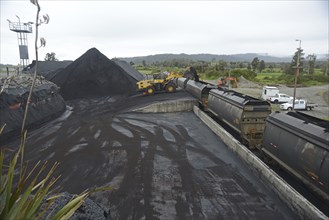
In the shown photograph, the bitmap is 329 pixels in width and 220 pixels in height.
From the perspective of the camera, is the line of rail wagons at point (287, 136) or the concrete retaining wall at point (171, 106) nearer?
the line of rail wagons at point (287, 136)

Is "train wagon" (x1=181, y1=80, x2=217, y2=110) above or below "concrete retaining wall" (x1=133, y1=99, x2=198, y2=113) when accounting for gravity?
above

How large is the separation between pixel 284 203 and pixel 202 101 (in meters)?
15.9

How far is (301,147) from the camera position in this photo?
9.57 m

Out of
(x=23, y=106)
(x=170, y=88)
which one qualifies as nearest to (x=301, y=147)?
(x=23, y=106)

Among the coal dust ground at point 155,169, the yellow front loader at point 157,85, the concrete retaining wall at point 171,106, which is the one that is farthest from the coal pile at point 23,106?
the yellow front loader at point 157,85

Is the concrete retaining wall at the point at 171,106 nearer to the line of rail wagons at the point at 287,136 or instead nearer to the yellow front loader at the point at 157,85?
the yellow front loader at the point at 157,85

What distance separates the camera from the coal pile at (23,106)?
17.2 meters

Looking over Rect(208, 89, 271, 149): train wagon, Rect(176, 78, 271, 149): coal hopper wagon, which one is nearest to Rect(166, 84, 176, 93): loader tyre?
Rect(176, 78, 271, 149): coal hopper wagon

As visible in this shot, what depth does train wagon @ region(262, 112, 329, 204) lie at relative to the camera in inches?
330

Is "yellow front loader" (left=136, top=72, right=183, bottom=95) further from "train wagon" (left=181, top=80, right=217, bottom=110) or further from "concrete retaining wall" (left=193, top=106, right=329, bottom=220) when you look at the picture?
"concrete retaining wall" (left=193, top=106, right=329, bottom=220)

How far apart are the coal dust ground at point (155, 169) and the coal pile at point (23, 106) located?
1.04 metres

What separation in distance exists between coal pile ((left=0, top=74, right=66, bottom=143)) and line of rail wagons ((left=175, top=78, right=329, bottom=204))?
44.0 ft

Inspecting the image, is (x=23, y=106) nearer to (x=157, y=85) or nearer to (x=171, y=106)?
(x=171, y=106)

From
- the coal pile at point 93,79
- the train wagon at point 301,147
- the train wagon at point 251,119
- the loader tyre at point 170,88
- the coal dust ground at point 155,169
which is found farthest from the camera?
the coal pile at point 93,79
